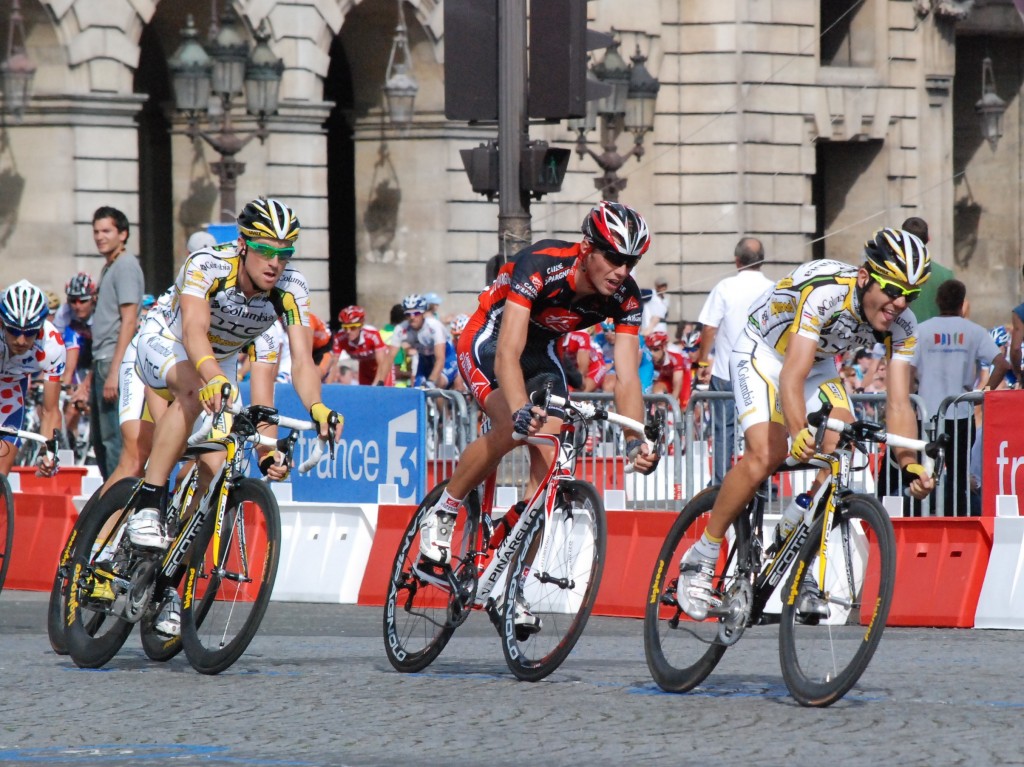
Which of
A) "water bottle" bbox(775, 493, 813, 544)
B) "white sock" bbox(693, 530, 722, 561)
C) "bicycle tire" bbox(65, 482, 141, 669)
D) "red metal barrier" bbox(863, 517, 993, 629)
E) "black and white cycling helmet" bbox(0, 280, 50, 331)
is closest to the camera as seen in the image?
"water bottle" bbox(775, 493, 813, 544)

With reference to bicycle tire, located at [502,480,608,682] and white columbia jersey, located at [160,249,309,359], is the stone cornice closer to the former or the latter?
white columbia jersey, located at [160,249,309,359]

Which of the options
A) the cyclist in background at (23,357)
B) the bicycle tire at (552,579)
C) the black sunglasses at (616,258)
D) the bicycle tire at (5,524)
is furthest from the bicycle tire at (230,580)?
the cyclist in background at (23,357)

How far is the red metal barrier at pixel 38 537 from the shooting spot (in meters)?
14.5

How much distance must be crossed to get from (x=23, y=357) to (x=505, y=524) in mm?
4756

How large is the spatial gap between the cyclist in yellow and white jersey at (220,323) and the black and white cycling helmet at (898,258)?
2.20 m

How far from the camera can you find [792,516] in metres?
8.16

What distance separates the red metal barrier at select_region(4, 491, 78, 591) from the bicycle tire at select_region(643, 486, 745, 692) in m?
6.70

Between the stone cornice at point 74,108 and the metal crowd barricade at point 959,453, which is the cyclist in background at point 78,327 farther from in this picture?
the stone cornice at point 74,108

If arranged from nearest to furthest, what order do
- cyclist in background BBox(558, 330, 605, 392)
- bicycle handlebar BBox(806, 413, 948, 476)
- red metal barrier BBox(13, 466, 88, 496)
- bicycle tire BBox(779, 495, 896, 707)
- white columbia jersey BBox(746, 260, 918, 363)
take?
bicycle tire BBox(779, 495, 896, 707), bicycle handlebar BBox(806, 413, 948, 476), white columbia jersey BBox(746, 260, 918, 363), red metal barrier BBox(13, 466, 88, 496), cyclist in background BBox(558, 330, 605, 392)

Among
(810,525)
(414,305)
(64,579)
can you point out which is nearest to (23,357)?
(64,579)

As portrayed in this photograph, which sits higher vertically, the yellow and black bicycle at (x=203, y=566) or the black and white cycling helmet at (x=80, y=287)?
the black and white cycling helmet at (x=80, y=287)

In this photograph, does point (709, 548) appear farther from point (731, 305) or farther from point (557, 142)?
point (557, 142)

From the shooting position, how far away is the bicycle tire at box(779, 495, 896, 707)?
7629 millimetres

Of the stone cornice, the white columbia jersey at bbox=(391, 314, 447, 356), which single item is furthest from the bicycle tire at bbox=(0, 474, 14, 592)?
the stone cornice
